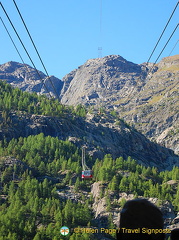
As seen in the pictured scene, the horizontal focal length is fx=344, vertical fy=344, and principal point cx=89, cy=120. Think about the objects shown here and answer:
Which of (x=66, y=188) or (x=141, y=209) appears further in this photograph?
(x=66, y=188)

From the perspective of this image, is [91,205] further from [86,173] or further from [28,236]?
[86,173]

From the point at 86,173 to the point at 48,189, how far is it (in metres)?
61.0

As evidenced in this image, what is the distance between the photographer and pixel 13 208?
408ft

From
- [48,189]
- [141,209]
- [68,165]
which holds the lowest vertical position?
[141,209]

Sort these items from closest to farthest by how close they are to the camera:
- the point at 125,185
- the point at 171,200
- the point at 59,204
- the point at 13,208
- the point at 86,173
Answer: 1. the point at 86,173
2. the point at 13,208
3. the point at 59,204
4. the point at 171,200
5. the point at 125,185

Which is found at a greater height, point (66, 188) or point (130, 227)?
point (66, 188)

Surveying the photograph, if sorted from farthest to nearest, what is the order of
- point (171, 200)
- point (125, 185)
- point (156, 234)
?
point (125, 185)
point (171, 200)
point (156, 234)

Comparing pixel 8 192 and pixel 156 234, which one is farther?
pixel 8 192

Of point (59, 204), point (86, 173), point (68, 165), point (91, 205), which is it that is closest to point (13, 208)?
point (59, 204)

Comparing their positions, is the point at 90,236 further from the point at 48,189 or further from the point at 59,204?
the point at 48,189

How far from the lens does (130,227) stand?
7523 mm

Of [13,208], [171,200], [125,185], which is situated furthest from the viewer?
[125,185]

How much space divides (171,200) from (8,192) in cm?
6849

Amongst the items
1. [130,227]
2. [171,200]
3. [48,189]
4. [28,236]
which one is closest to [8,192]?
[48,189]
